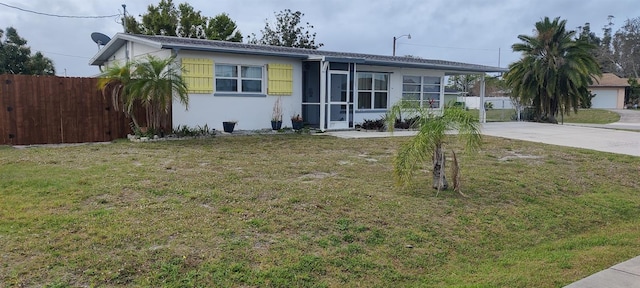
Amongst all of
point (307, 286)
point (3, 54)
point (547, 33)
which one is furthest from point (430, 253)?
point (3, 54)

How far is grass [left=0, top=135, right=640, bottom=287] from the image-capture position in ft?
13.1

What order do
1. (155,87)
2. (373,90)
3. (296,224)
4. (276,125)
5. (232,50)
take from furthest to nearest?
(373,90)
(276,125)
(232,50)
(155,87)
(296,224)

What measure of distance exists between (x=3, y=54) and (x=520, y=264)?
2874 cm

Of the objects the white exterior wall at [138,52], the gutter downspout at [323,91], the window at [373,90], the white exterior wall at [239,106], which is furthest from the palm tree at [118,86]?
the window at [373,90]

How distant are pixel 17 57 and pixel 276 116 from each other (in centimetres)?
1859

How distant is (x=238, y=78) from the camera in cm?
1524

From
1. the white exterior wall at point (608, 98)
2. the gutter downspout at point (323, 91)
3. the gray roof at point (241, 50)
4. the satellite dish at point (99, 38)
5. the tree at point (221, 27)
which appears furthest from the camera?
the white exterior wall at point (608, 98)

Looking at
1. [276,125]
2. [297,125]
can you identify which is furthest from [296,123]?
[276,125]

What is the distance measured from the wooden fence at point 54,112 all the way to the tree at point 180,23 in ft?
74.1

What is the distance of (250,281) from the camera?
12.4 feet

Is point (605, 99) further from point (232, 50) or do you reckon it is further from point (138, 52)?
point (138, 52)

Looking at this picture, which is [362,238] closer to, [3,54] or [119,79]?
[119,79]

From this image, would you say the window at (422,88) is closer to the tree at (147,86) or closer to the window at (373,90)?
the window at (373,90)

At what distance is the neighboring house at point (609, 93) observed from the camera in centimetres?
4716
